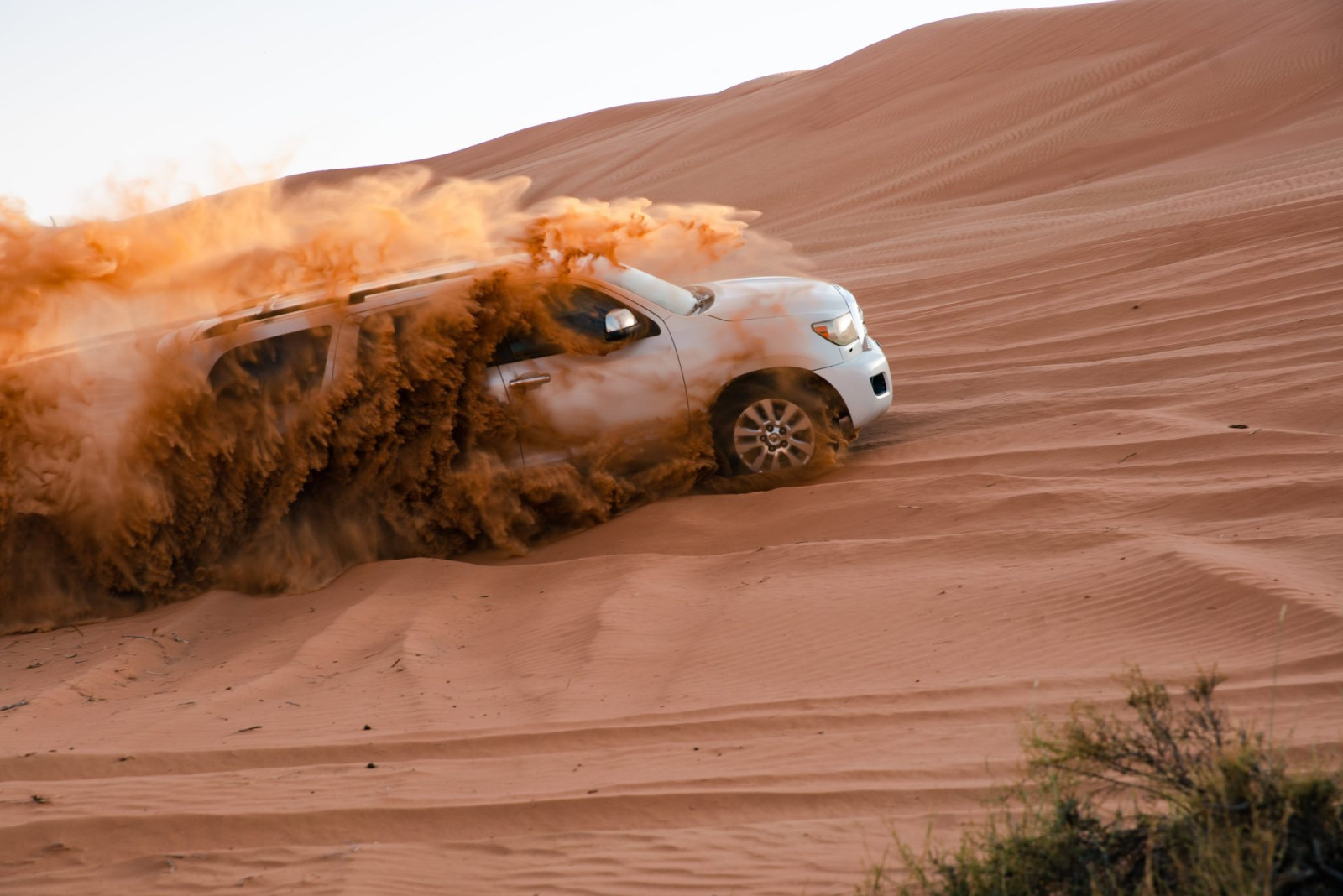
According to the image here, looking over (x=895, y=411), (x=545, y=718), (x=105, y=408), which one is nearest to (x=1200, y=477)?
(x=895, y=411)

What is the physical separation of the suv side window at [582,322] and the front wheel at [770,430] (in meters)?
0.74

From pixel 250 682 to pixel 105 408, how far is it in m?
2.40

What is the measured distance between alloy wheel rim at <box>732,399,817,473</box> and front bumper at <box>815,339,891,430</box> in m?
0.28

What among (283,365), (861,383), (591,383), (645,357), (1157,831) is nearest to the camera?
(1157,831)

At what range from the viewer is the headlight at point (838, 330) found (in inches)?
309

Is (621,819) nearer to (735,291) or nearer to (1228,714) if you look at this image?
(1228,714)

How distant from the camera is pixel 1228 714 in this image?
407 cm

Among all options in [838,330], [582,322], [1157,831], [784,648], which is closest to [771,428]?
[838,330]

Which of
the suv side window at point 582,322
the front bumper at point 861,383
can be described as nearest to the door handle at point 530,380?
the suv side window at point 582,322

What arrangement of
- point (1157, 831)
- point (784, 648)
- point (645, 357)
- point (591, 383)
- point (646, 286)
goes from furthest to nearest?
1. point (646, 286)
2. point (645, 357)
3. point (591, 383)
4. point (784, 648)
5. point (1157, 831)

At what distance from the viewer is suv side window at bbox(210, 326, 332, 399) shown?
7398 millimetres

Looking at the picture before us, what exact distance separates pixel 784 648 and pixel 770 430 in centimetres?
261

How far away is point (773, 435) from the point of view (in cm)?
789

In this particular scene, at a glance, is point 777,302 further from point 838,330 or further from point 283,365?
point 283,365
